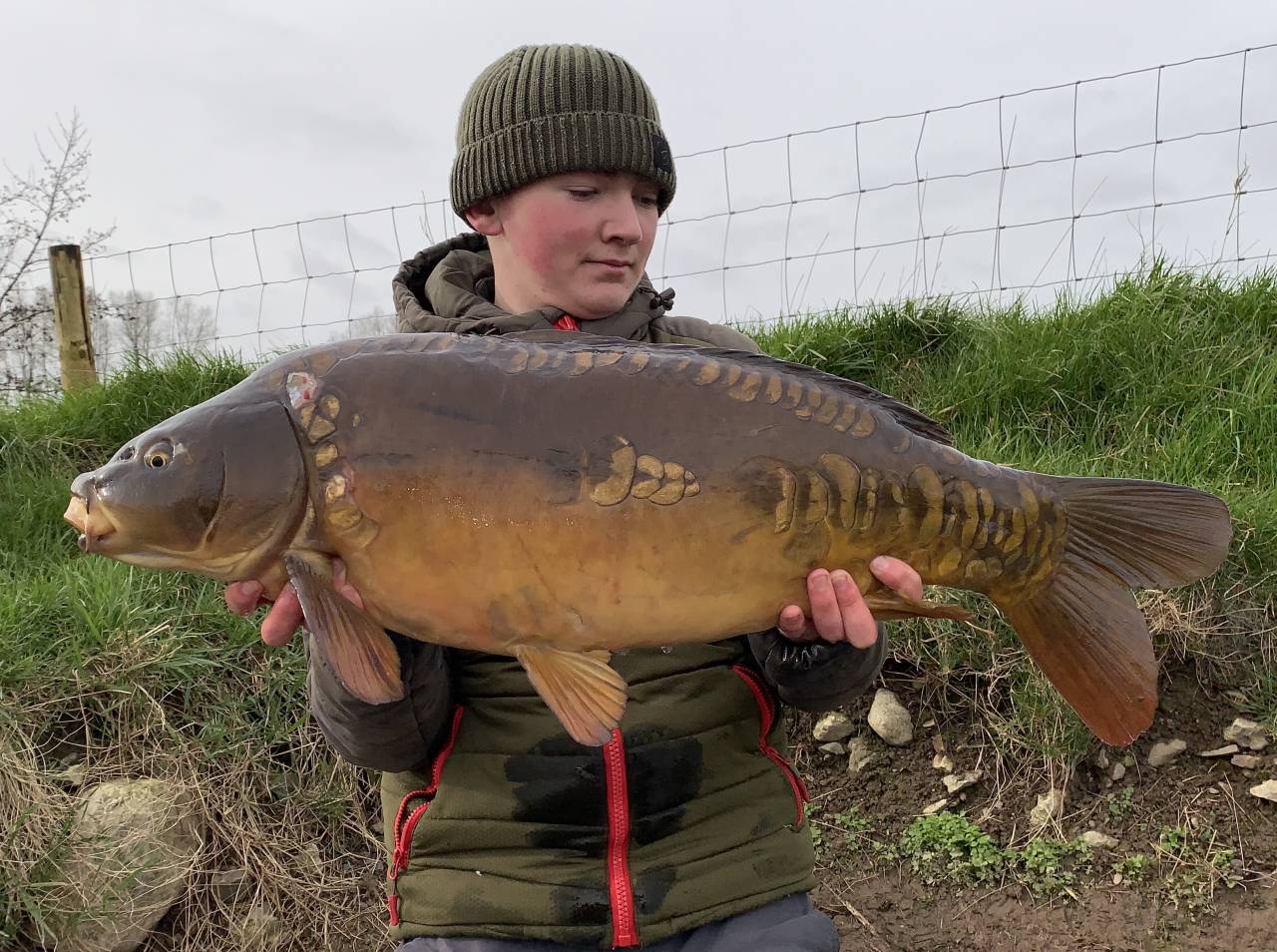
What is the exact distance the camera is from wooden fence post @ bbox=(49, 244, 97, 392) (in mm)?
4863

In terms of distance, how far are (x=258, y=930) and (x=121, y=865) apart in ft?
1.26

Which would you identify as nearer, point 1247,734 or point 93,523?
point 93,523

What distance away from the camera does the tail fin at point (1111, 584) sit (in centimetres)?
167

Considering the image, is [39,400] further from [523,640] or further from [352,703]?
[523,640]

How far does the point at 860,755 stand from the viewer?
292cm

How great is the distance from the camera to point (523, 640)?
1.41 meters

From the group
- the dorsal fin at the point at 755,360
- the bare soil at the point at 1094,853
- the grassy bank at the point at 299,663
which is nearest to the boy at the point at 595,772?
the dorsal fin at the point at 755,360

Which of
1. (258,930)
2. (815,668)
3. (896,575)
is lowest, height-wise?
(258,930)

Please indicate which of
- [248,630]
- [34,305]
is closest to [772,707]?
[248,630]

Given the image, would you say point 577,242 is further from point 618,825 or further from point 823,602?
point 618,825

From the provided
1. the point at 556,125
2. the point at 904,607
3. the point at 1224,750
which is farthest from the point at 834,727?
the point at 556,125

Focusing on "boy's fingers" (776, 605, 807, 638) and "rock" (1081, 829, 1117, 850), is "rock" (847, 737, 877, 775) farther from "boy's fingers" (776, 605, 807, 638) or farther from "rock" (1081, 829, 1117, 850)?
"boy's fingers" (776, 605, 807, 638)

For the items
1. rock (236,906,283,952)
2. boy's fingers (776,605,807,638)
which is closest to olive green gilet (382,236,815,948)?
boy's fingers (776,605,807,638)

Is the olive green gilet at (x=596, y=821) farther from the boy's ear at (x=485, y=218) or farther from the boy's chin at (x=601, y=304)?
the boy's ear at (x=485, y=218)
